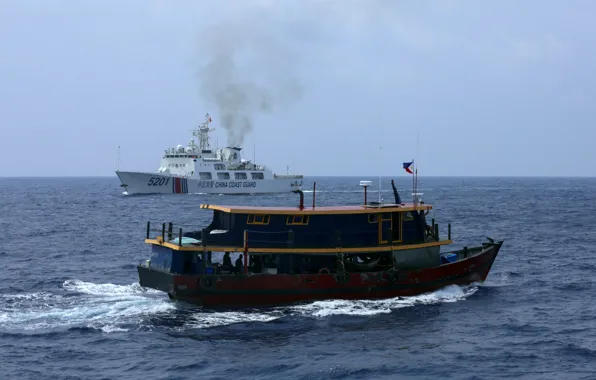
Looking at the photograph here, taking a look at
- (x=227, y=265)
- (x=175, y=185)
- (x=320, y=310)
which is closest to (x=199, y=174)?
(x=175, y=185)

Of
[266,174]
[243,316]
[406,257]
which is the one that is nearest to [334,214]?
[406,257]

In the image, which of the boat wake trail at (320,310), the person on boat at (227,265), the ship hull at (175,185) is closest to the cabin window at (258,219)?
the person on boat at (227,265)

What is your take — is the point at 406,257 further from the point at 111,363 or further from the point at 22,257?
the point at 22,257

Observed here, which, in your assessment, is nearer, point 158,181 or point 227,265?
point 227,265

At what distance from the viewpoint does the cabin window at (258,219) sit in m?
27.8

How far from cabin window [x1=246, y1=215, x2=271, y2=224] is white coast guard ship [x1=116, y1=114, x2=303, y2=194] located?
85.5 metres

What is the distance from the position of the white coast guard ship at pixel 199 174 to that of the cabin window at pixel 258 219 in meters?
Answer: 85.5

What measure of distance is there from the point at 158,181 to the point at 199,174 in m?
6.81

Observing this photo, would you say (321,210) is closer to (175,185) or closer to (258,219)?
(258,219)

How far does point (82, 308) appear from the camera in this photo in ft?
89.1

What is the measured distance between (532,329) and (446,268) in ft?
18.4

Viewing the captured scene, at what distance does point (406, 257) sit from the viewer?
1137 inches

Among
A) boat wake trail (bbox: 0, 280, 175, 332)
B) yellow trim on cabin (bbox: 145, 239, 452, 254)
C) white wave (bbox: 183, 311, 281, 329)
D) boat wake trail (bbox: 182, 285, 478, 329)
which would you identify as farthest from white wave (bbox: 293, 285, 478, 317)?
boat wake trail (bbox: 0, 280, 175, 332)

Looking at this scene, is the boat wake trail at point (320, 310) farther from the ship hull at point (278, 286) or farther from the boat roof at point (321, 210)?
the boat roof at point (321, 210)
